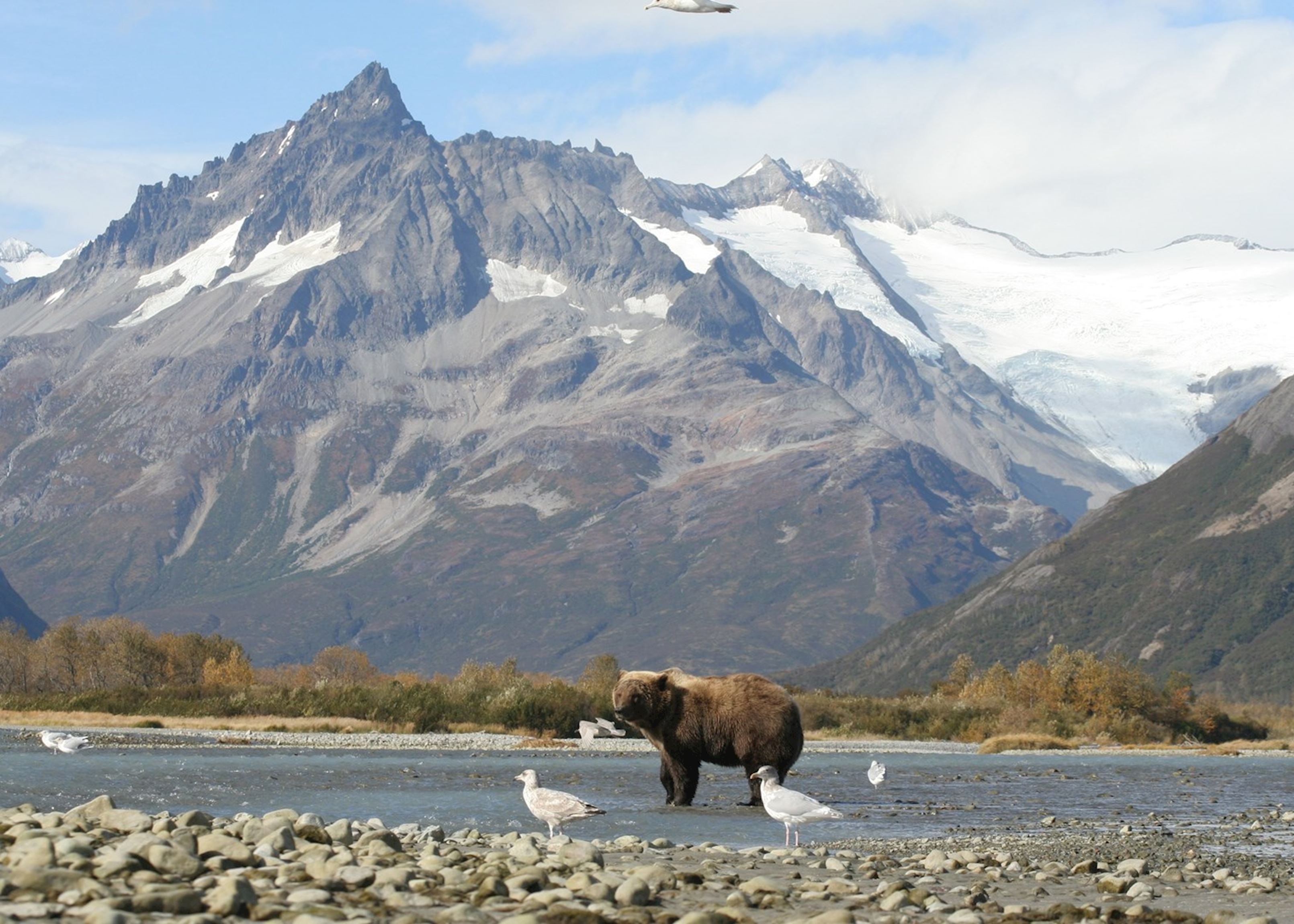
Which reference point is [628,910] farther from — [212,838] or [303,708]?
[303,708]

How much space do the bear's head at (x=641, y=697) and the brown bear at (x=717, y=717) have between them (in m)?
0.01

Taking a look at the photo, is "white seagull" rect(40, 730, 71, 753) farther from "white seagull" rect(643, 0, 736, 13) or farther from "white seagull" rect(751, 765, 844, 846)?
"white seagull" rect(643, 0, 736, 13)

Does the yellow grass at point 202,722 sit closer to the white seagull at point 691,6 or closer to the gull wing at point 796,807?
the gull wing at point 796,807

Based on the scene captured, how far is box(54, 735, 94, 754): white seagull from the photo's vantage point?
5503 cm

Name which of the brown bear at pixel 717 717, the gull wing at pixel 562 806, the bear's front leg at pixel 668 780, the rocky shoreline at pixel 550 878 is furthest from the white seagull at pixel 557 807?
the bear's front leg at pixel 668 780

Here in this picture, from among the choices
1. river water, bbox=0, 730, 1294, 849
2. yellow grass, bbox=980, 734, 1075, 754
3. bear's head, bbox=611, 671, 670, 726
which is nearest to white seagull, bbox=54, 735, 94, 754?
river water, bbox=0, 730, 1294, 849

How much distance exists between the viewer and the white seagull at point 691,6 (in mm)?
24500

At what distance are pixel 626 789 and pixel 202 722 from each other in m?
49.4

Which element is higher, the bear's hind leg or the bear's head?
the bear's head

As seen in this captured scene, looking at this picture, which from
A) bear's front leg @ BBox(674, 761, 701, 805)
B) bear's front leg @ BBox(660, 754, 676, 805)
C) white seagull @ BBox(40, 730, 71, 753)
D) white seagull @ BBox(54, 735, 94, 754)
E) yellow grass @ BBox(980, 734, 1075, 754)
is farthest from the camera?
yellow grass @ BBox(980, 734, 1075, 754)

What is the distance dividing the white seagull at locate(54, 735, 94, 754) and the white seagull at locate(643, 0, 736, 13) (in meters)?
39.8

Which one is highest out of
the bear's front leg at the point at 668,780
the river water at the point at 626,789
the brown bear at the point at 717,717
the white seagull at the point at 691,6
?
the white seagull at the point at 691,6

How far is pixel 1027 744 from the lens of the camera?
86.9m

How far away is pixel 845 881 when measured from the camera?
2269 cm
